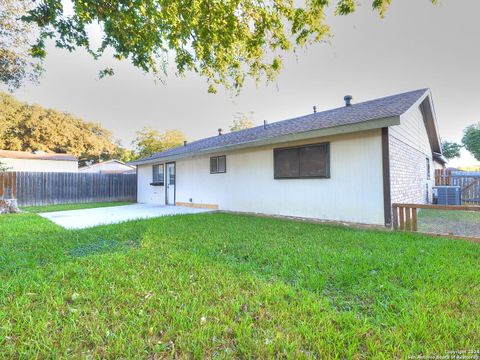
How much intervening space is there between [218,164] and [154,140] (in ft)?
82.1

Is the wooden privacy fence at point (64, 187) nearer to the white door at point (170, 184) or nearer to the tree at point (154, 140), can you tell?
the white door at point (170, 184)

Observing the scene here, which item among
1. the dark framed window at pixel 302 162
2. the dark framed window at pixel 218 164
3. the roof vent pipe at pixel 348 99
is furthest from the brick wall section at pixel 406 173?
the dark framed window at pixel 218 164

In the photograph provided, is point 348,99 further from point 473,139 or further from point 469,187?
point 473,139

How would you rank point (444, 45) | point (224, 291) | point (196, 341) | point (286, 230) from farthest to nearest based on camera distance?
point (444, 45), point (286, 230), point (224, 291), point (196, 341)

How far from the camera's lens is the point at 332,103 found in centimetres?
1245

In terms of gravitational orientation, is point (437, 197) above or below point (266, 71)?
below

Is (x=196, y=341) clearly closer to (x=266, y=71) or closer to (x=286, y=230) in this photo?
(x=286, y=230)

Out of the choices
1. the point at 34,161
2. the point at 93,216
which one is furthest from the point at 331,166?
the point at 34,161

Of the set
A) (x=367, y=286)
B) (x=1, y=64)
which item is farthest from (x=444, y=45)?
(x=1, y=64)

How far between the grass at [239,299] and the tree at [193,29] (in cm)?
405

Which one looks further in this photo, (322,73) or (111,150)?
(111,150)

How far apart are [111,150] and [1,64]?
90.9 feet

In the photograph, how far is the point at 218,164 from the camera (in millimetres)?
9805

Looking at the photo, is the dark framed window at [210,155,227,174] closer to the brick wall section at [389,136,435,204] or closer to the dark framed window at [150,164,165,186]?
the dark framed window at [150,164,165,186]
